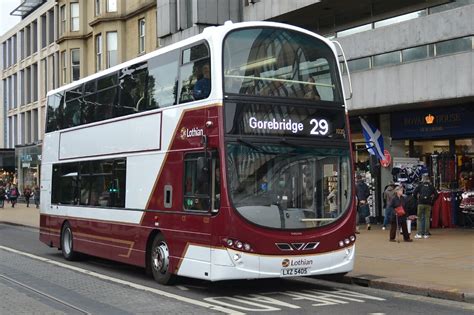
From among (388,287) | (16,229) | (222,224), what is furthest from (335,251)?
(16,229)

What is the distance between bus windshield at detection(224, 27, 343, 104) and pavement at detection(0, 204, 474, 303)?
3.37 metres

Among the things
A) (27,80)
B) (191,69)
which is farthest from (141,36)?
(27,80)

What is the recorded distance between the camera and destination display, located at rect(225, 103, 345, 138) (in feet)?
31.8

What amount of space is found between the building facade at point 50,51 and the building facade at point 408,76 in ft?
45.7

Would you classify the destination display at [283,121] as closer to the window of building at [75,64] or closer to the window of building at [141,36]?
the window of building at [141,36]

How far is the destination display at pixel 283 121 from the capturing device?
9688 millimetres

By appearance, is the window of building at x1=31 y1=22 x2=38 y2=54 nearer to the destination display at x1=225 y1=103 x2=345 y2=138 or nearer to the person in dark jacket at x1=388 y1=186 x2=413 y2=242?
the person in dark jacket at x1=388 y1=186 x2=413 y2=242

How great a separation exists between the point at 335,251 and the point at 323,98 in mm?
2594

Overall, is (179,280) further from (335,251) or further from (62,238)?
(62,238)

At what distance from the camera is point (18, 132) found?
2356 inches

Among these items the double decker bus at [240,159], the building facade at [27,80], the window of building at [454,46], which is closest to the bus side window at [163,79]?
the double decker bus at [240,159]

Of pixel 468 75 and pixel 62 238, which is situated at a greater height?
pixel 468 75

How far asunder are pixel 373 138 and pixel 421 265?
9.84 m

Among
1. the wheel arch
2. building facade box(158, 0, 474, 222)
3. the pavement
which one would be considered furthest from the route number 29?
building facade box(158, 0, 474, 222)
